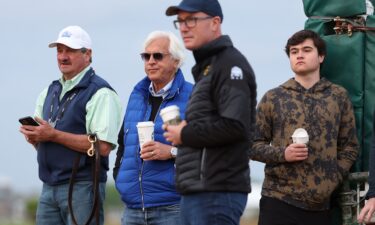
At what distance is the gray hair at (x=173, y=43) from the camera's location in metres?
8.07

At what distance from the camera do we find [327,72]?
26.9 ft

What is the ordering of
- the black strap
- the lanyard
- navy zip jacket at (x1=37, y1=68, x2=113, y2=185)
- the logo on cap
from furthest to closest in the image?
the logo on cap → the lanyard → navy zip jacket at (x1=37, y1=68, x2=113, y2=185) → the black strap

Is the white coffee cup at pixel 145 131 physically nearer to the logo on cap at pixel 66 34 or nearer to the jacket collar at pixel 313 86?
the jacket collar at pixel 313 86

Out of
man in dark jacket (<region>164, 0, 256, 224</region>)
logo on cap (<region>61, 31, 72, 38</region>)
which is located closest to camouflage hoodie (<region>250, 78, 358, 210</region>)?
man in dark jacket (<region>164, 0, 256, 224</region>)

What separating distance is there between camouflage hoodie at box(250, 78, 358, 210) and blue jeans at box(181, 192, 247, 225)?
1155mm

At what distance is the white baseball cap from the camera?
8617mm

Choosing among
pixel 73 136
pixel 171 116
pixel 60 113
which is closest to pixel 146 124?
pixel 73 136

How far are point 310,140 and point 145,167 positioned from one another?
1197 mm

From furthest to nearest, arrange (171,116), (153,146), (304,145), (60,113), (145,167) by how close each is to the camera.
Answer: (60,113), (145,167), (153,146), (304,145), (171,116)

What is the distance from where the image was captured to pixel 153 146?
7.75 m

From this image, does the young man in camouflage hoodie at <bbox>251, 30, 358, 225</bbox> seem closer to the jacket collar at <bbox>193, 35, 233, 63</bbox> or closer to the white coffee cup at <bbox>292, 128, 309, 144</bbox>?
the white coffee cup at <bbox>292, 128, 309, 144</bbox>

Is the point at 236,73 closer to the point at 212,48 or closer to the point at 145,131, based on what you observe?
the point at 212,48

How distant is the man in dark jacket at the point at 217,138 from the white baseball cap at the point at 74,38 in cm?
215

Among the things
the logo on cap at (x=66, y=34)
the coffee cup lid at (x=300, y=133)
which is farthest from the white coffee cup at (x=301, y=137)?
the logo on cap at (x=66, y=34)
